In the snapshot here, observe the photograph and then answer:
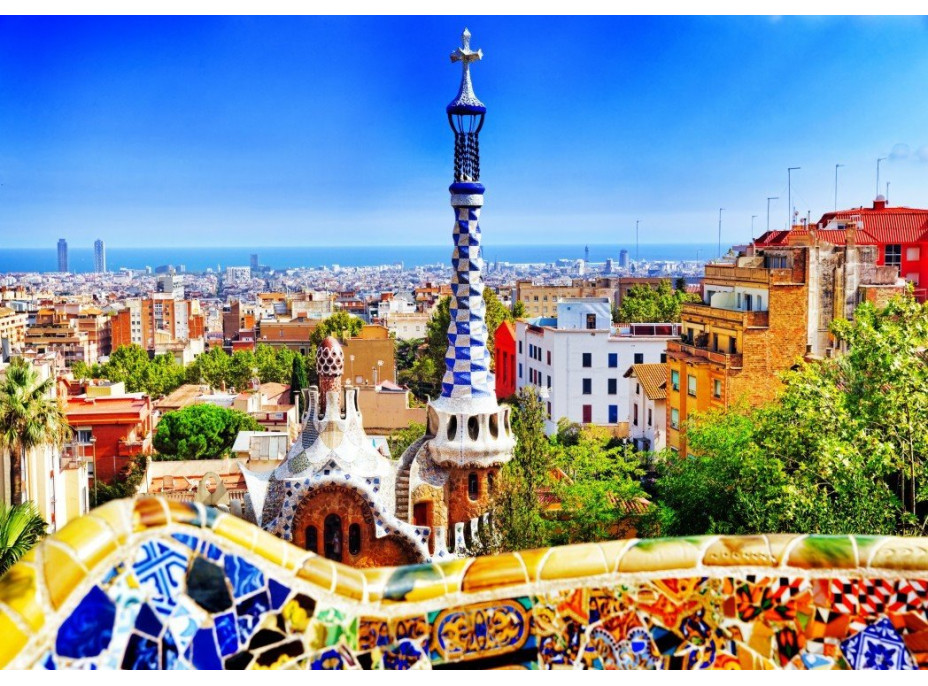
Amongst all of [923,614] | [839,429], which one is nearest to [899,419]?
[839,429]

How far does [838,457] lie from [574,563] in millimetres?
8097

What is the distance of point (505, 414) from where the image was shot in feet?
43.9

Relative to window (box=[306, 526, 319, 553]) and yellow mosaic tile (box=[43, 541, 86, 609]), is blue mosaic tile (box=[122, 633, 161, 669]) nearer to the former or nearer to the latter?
yellow mosaic tile (box=[43, 541, 86, 609])

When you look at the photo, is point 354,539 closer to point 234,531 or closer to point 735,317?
point 234,531

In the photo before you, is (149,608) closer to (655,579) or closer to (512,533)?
(655,579)

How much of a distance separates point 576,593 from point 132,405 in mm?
26953

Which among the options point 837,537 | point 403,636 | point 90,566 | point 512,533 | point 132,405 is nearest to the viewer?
point 90,566

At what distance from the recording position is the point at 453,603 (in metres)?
3.62

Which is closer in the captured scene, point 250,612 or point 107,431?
point 250,612

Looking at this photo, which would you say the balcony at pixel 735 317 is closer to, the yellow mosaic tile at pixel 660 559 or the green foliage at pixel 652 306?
the yellow mosaic tile at pixel 660 559

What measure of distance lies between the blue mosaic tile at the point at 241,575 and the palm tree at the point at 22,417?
13.4 metres

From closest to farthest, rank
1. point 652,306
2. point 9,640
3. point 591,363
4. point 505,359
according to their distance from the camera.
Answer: point 9,640 → point 591,363 → point 505,359 → point 652,306

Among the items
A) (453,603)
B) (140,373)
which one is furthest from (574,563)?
(140,373)

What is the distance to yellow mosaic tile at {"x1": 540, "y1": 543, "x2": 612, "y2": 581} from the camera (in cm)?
371
